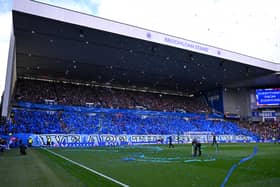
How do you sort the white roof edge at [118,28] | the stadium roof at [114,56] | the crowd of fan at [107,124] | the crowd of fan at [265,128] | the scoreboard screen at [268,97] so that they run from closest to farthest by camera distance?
the white roof edge at [118,28] < the stadium roof at [114,56] < the crowd of fan at [107,124] < the crowd of fan at [265,128] < the scoreboard screen at [268,97]

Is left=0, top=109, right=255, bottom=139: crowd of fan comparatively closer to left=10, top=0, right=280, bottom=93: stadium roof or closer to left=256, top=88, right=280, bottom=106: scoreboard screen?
left=10, top=0, right=280, bottom=93: stadium roof

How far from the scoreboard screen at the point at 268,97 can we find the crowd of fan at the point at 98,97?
12489 mm

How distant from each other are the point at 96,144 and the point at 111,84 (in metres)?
22.0

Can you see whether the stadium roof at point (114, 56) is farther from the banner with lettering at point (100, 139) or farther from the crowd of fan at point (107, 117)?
the banner with lettering at point (100, 139)

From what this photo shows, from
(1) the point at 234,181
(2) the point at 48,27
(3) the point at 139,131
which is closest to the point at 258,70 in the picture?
(3) the point at 139,131

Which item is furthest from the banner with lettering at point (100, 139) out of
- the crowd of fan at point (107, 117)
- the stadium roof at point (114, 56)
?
the stadium roof at point (114, 56)

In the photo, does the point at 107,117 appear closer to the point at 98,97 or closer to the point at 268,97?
the point at 98,97

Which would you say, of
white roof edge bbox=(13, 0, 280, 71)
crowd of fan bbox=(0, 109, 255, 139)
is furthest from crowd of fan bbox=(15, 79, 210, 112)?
white roof edge bbox=(13, 0, 280, 71)

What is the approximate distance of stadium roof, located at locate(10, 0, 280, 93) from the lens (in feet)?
90.3

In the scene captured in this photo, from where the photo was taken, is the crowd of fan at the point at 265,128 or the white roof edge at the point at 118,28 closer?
the white roof edge at the point at 118,28

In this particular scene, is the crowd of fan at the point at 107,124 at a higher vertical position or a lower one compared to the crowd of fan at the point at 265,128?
higher

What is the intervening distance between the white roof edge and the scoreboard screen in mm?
19192

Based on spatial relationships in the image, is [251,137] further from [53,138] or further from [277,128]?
[53,138]

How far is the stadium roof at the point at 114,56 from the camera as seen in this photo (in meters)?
27.5
